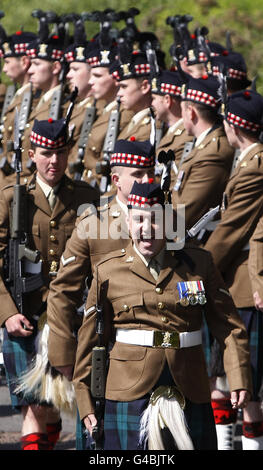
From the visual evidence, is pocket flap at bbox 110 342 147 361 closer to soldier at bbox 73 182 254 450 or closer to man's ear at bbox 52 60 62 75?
soldier at bbox 73 182 254 450

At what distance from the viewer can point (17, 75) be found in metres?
14.9

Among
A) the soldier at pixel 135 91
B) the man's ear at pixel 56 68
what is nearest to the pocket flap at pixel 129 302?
the soldier at pixel 135 91

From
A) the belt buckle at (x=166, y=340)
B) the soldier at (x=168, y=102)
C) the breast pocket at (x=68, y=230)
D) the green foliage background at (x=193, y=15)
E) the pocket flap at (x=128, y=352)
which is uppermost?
the green foliage background at (x=193, y=15)

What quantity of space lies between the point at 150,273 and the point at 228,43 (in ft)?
22.8

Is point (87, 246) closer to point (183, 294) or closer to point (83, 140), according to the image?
point (183, 294)

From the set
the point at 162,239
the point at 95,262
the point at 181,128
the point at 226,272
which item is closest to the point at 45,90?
the point at 181,128

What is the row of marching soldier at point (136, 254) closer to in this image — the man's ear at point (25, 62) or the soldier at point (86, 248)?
the soldier at point (86, 248)

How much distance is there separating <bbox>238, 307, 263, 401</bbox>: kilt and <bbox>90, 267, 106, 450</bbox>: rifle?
2047 mm

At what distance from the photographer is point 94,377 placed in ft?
24.5

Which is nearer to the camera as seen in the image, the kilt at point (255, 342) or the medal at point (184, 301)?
the medal at point (184, 301)

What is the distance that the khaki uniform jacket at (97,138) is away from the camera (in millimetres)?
12469

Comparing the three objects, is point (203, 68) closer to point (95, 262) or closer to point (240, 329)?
point (95, 262)

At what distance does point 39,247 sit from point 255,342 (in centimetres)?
160

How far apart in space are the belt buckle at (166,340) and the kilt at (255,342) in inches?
82.6
